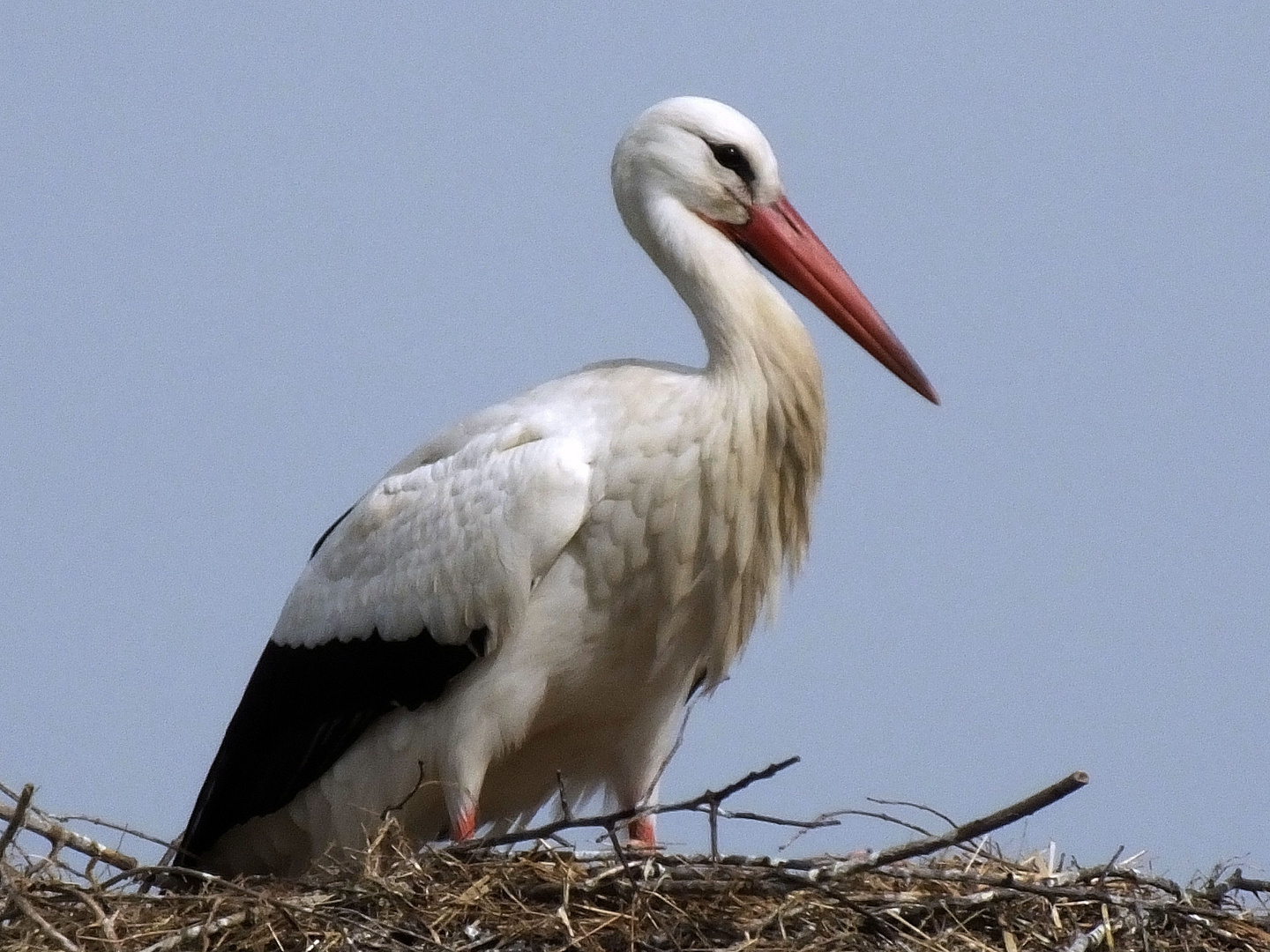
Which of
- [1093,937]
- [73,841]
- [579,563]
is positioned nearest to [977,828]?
[1093,937]

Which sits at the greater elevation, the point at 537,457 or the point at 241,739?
the point at 537,457

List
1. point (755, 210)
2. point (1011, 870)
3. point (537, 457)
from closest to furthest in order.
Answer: point (1011, 870)
point (537, 457)
point (755, 210)

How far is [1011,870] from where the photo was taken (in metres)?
5.37

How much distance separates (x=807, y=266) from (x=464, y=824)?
5.16 feet

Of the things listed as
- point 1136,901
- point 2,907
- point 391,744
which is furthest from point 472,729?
→ point 1136,901

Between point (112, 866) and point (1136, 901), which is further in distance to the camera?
point (112, 866)

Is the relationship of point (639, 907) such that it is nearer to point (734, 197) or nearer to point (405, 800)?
point (405, 800)

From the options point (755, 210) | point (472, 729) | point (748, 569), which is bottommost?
point (472, 729)

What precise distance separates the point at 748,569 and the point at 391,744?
94 cm

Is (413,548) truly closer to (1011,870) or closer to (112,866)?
(112,866)

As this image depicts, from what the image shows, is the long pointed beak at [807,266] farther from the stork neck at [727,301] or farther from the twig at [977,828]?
the twig at [977,828]

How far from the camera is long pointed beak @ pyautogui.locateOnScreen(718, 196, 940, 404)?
6.11 m

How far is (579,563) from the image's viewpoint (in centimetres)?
574

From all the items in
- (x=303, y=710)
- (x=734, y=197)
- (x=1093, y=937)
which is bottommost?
(x=1093, y=937)
